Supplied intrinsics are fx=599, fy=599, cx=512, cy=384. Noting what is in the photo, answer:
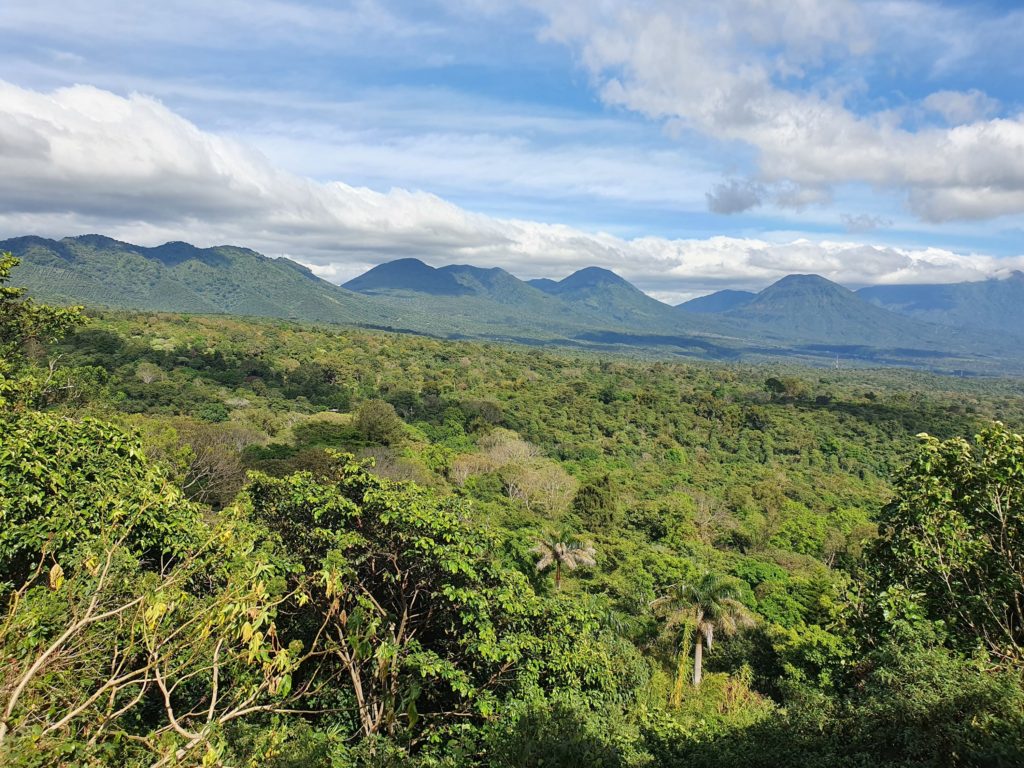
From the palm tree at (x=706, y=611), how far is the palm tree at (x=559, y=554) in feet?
12.5

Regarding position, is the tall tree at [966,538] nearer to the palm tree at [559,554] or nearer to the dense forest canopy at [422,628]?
the dense forest canopy at [422,628]

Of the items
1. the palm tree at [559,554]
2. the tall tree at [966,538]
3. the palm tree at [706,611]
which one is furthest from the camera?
the palm tree at [559,554]

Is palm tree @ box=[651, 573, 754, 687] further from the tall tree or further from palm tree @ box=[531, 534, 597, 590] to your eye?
the tall tree

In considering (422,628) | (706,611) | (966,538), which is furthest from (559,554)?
(966,538)

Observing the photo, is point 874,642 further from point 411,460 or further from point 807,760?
point 411,460

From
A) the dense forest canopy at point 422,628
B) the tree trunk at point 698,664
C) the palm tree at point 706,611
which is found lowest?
the tree trunk at point 698,664

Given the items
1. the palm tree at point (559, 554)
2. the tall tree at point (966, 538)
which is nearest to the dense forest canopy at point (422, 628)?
the tall tree at point (966, 538)

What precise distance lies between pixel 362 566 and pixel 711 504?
39.2m

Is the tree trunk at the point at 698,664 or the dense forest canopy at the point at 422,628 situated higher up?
the dense forest canopy at the point at 422,628

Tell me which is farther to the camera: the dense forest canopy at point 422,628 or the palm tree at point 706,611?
the palm tree at point 706,611

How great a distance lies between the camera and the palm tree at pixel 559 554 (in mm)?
21812

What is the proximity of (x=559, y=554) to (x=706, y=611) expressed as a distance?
536cm

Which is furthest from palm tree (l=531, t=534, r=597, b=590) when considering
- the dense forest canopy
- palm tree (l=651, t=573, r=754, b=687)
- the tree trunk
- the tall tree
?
the tall tree

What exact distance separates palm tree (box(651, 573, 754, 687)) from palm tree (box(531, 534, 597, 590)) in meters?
3.80
